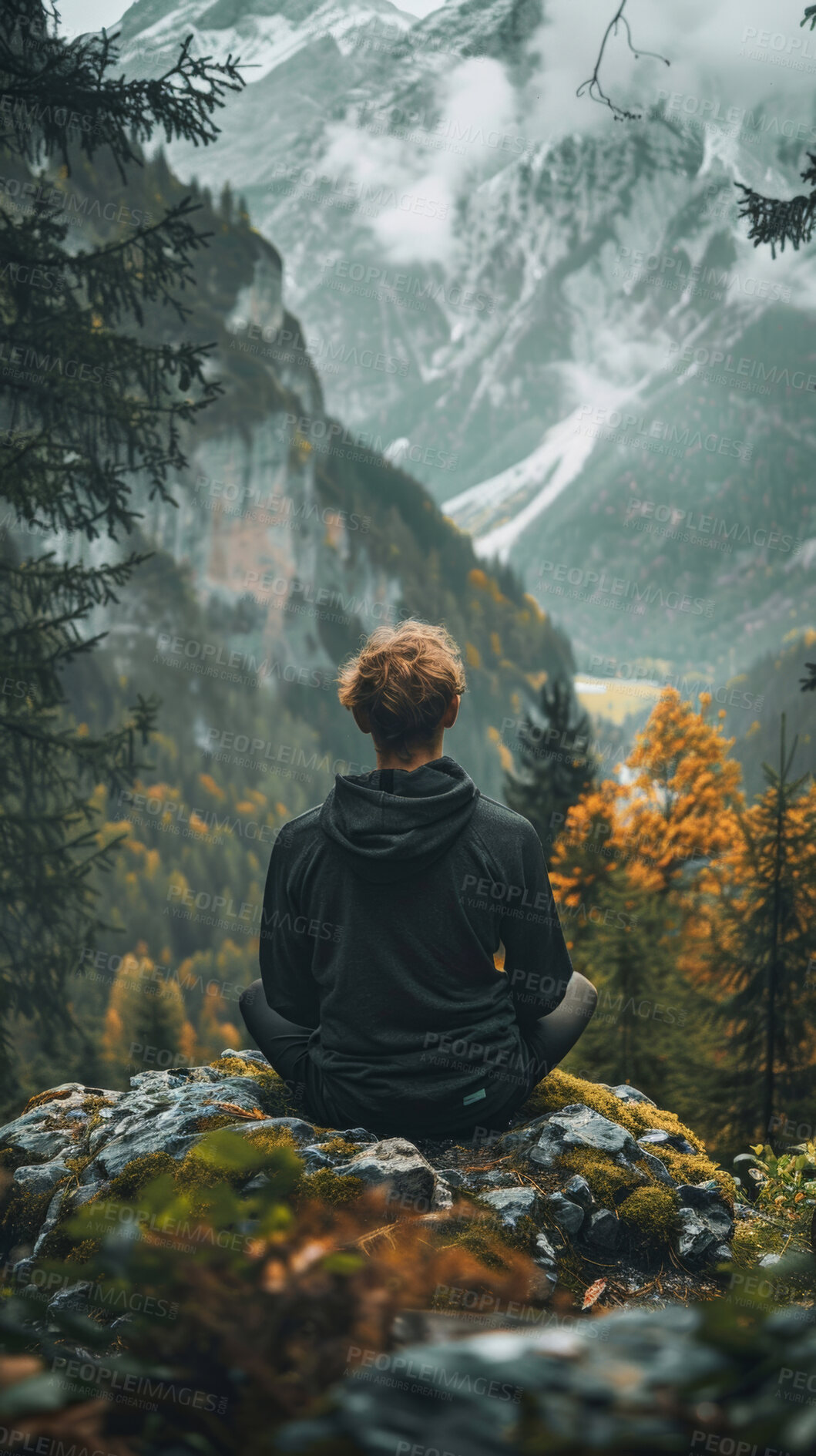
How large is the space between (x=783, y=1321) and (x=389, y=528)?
84.7 meters

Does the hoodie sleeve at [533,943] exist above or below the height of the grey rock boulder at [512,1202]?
above

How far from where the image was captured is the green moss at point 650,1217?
2.23 meters

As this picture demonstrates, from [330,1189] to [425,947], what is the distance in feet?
2.21

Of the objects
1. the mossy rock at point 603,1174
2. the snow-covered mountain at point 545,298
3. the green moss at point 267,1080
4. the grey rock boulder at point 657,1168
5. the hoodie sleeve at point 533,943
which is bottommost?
the grey rock boulder at point 657,1168

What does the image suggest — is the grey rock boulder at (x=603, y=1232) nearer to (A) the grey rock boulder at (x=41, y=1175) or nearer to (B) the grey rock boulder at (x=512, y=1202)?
(B) the grey rock boulder at (x=512, y=1202)

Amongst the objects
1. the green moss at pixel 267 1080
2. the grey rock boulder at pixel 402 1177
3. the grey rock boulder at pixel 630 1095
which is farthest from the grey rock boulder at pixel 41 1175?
the grey rock boulder at pixel 630 1095

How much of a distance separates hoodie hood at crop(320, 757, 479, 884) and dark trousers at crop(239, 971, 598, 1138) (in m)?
0.61

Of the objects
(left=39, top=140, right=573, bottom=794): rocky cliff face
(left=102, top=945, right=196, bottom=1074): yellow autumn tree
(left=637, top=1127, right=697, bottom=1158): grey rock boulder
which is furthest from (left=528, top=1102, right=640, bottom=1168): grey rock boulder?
(left=39, top=140, right=573, bottom=794): rocky cliff face

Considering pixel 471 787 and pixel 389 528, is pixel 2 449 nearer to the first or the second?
pixel 471 787

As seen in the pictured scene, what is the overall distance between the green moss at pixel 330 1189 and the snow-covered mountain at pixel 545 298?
115 meters

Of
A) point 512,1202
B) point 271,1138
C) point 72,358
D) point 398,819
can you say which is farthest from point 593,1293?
point 72,358

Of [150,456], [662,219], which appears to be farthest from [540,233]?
[150,456]

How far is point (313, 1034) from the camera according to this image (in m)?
2.76

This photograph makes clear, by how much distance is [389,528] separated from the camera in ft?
274
